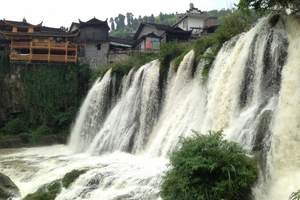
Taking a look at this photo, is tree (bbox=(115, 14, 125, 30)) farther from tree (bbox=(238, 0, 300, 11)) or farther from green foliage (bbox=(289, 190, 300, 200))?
green foliage (bbox=(289, 190, 300, 200))

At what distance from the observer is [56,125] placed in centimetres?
3884

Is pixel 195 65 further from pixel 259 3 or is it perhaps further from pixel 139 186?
pixel 139 186

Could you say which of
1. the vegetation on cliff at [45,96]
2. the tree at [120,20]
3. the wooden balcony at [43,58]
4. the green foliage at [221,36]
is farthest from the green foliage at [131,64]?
the tree at [120,20]

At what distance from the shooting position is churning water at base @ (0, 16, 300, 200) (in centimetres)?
1385

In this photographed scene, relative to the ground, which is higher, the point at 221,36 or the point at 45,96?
the point at 221,36

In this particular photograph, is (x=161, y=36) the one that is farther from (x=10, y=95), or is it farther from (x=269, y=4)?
(x=269, y=4)

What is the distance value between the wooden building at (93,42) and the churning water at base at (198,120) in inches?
632

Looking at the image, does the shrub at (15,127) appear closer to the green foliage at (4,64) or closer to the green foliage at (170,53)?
the green foliage at (4,64)

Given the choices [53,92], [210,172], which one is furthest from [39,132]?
[210,172]

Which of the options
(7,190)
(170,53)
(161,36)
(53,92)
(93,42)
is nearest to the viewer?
(7,190)

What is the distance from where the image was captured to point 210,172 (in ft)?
40.5

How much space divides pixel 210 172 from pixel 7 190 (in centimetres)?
854

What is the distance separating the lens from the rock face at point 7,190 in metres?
17.1

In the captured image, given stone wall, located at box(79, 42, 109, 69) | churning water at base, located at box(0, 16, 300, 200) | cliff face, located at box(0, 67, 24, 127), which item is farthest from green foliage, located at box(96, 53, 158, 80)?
stone wall, located at box(79, 42, 109, 69)
